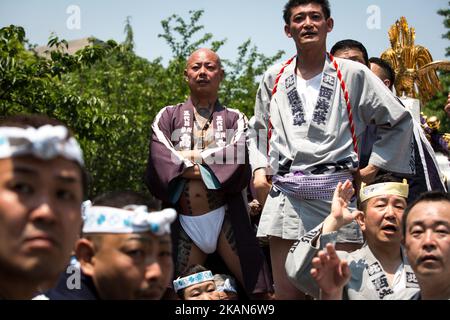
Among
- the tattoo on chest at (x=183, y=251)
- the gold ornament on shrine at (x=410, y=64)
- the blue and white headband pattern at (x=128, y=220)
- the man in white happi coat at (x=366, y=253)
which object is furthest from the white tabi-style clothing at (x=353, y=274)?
the gold ornament on shrine at (x=410, y=64)

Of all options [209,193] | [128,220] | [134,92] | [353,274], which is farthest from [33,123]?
[134,92]

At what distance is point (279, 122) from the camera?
16.2 feet

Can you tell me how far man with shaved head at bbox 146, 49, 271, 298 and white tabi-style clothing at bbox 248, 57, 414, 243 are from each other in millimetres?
269

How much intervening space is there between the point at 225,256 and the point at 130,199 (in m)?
2.43

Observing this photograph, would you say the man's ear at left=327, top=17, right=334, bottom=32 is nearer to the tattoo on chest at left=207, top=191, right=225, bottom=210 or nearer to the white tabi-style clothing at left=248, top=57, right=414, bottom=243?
the white tabi-style clothing at left=248, top=57, right=414, bottom=243

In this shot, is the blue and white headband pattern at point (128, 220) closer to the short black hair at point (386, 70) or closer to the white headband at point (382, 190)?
the white headband at point (382, 190)

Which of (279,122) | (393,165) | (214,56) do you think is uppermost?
(214,56)

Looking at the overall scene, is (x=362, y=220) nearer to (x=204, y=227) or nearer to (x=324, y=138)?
(x=324, y=138)

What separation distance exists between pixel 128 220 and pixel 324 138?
2.17 meters

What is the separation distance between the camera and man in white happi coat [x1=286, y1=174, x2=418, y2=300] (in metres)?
3.60

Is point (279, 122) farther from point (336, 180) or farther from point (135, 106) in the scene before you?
point (135, 106)

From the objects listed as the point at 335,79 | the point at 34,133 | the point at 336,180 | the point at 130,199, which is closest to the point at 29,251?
the point at 34,133

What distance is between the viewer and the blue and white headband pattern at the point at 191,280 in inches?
→ 205

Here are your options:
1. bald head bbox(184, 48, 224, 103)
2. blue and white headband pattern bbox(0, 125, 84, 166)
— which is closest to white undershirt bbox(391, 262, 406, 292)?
bald head bbox(184, 48, 224, 103)
